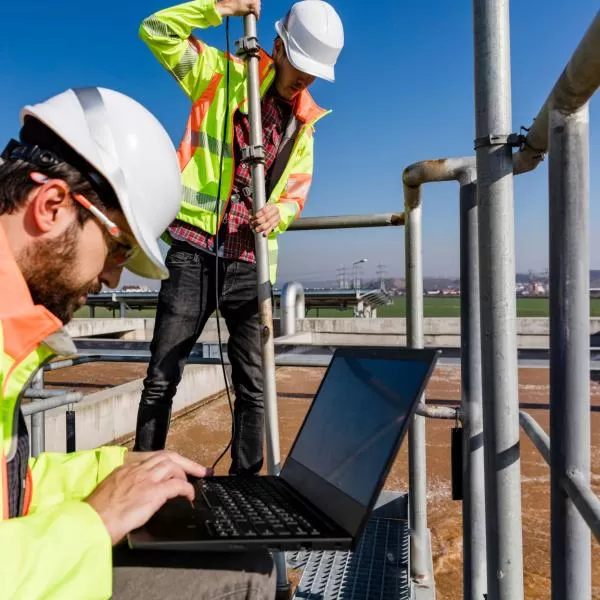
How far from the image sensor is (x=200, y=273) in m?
2.16

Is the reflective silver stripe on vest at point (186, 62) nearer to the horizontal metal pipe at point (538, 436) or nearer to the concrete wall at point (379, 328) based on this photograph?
the horizontal metal pipe at point (538, 436)

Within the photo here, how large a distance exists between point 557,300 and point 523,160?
0.32 m

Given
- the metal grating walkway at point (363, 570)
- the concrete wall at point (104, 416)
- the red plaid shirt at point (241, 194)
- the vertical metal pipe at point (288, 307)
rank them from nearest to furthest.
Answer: the metal grating walkway at point (363, 570) < the red plaid shirt at point (241, 194) < the concrete wall at point (104, 416) < the vertical metal pipe at point (288, 307)

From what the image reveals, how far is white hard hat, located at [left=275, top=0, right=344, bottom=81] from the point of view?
2.03m

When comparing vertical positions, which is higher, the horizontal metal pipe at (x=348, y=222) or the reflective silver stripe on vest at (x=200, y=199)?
the reflective silver stripe on vest at (x=200, y=199)

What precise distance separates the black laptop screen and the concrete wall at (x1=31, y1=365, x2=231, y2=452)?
2294 millimetres

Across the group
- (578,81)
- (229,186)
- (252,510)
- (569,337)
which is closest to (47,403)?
(229,186)

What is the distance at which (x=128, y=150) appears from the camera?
3.91 ft

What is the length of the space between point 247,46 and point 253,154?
336 millimetres

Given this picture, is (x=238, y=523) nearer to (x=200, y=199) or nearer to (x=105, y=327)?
(x=200, y=199)

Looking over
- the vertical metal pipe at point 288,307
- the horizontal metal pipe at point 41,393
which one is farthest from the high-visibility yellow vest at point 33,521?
the vertical metal pipe at point 288,307

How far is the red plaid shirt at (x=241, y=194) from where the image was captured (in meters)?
2.16

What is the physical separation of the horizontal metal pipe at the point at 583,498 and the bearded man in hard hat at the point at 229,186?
1340 mm

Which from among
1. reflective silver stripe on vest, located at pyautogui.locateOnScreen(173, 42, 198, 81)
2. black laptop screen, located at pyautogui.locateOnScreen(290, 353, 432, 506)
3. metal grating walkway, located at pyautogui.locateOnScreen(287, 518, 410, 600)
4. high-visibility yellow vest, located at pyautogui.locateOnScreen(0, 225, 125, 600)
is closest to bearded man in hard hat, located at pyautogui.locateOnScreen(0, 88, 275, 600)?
high-visibility yellow vest, located at pyautogui.locateOnScreen(0, 225, 125, 600)
